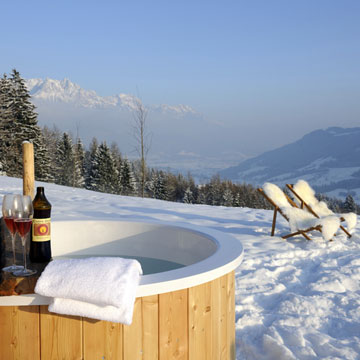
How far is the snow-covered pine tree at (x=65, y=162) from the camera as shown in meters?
25.1

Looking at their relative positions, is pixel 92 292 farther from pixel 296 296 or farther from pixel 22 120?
pixel 22 120

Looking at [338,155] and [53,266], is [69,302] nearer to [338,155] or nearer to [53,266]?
[53,266]

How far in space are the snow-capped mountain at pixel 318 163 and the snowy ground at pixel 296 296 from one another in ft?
162

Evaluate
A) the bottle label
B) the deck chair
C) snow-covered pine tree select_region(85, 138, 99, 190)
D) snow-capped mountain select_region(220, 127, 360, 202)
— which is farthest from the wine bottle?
snow-capped mountain select_region(220, 127, 360, 202)

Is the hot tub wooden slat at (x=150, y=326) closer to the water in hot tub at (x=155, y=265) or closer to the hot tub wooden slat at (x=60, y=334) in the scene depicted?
the hot tub wooden slat at (x=60, y=334)

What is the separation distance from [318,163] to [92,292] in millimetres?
94820

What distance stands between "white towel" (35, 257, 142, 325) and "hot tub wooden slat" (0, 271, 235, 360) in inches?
2.5

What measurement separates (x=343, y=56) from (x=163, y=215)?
30.4 m

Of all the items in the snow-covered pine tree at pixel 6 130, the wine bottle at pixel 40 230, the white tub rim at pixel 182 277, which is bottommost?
the white tub rim at pixel 182 277

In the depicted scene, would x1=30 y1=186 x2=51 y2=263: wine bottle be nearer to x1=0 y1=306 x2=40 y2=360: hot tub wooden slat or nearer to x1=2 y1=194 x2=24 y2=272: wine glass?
x1=2 y1=194 x2=24 y2=272: wine glass

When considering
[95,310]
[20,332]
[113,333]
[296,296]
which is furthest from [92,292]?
[296,296]

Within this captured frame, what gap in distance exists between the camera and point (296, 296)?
3021mm

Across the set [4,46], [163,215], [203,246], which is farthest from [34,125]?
[203,246]

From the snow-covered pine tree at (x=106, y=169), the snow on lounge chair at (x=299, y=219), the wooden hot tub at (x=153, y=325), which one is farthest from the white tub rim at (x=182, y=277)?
the snow-covered pine tree at (x=106, y=169)
